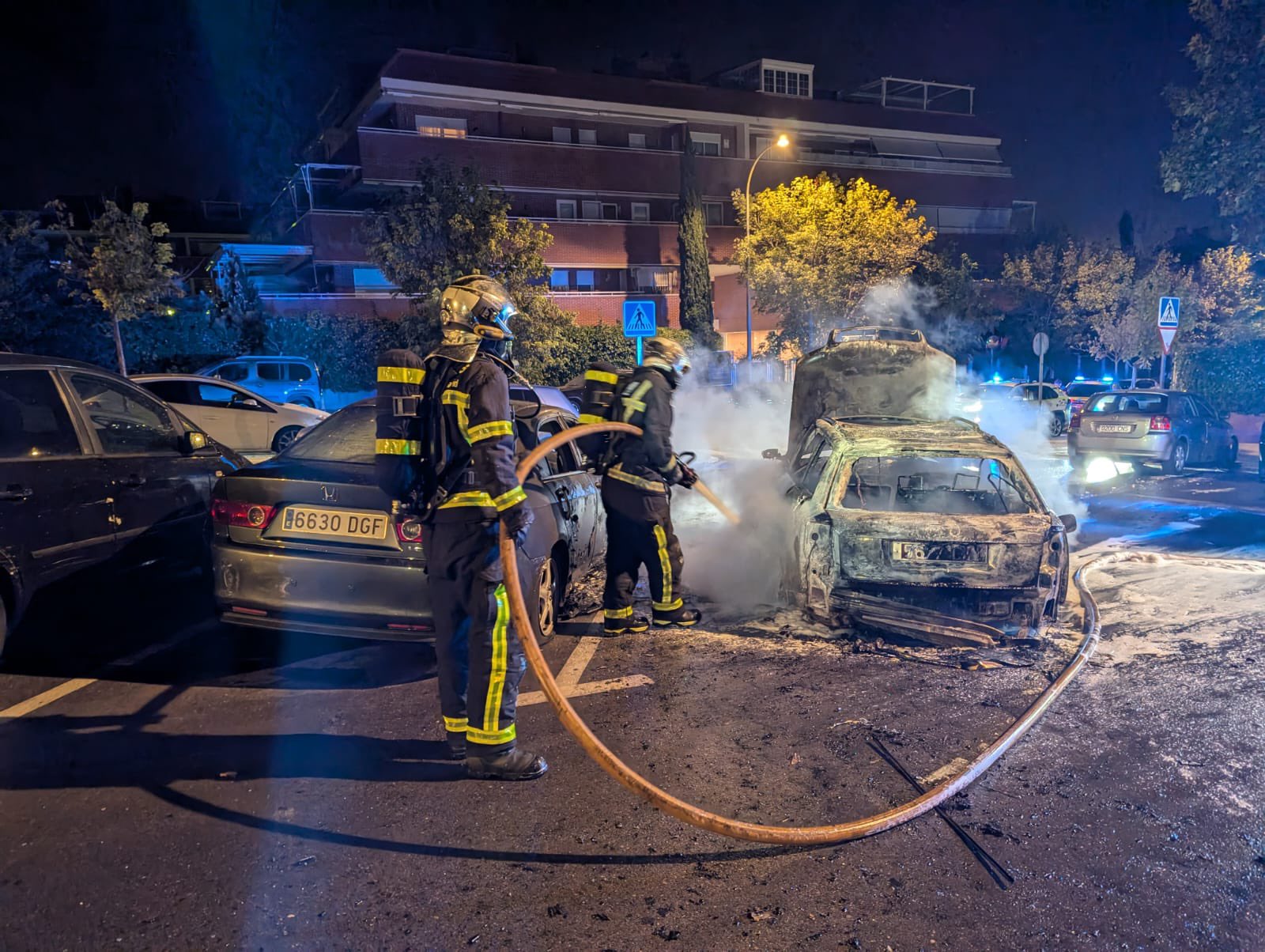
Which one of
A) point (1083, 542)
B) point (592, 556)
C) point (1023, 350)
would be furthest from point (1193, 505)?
point (1023, 350)

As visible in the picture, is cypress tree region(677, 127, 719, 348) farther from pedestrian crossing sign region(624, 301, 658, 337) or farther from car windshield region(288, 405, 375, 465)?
car windshield region(288, 405, 375, 465)

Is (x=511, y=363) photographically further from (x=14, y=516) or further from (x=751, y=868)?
(x=14, y=516)

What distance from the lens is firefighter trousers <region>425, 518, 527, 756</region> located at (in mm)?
3629

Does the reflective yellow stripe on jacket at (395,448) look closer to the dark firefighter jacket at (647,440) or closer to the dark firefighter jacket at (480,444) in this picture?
the dark firefighter jacket at (480,444)

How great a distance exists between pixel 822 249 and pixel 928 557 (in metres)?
23.8

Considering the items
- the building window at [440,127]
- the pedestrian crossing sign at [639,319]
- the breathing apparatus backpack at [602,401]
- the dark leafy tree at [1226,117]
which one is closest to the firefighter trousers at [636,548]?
the breathing apparatus backpack at [602,401]

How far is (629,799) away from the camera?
3500mm

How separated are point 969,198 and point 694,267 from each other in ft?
67.8

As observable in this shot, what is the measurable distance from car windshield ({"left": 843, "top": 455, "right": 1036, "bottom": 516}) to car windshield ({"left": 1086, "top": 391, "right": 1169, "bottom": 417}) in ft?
26.5

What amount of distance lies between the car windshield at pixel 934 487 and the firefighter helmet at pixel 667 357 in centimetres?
137

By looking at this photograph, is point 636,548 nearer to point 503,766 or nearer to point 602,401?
point 602,401

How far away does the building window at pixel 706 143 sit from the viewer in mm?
38656

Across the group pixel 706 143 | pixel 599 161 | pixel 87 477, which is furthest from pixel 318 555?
pixel 706 143

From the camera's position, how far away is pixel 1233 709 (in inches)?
173
